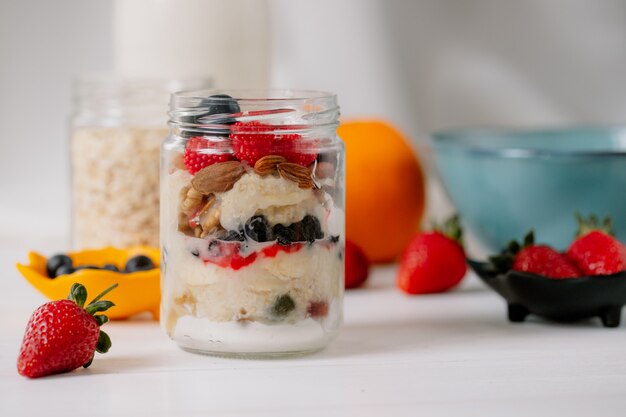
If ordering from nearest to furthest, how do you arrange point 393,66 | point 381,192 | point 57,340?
point 57,340 < point 381,192 < point 393,66

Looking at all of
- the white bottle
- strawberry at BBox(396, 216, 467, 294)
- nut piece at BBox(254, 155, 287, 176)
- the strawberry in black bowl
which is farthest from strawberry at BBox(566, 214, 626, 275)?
the white bottle

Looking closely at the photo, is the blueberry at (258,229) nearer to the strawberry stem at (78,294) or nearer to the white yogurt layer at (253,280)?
the white yogurt layer at (253,280)

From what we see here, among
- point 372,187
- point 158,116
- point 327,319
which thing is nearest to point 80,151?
point 158,116

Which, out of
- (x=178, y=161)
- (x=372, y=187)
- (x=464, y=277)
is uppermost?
(x=178, y=161)

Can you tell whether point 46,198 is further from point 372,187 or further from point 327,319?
point 327,319

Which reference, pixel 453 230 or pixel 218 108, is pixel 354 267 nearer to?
pixel 453 230

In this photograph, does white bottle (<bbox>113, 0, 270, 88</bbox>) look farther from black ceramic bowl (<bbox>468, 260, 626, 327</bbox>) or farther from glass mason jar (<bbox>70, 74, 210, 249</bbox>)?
black ceramic bowl (<bbox>468, 260, 626, 327</bbox>)

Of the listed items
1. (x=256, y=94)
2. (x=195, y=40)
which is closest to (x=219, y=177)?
(x=256, y=94)
